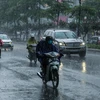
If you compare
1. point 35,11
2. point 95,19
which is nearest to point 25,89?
point 95,19

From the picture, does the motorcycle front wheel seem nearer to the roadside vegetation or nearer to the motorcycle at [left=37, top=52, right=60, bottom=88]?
the motorcycle at [left=37, top=52, right=60, bottom=88]

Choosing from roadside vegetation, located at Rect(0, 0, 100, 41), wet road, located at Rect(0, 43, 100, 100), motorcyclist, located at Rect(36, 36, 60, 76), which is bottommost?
wet road, located at Rect(0, 43, 100, 100)

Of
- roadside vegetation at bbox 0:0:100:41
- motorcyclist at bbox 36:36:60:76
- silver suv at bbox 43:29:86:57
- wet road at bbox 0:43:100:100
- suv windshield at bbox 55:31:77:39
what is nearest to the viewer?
wet road at bbox 0:43:100:100

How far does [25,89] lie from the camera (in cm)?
1180

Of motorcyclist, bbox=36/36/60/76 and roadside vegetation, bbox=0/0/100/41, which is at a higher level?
roadside vegetation, bbox=0/0/100/41

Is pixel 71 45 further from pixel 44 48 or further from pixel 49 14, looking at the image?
pixel 49 14

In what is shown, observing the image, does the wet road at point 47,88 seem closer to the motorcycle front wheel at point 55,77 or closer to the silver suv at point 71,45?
the motorcycle front wheel at point 55,77

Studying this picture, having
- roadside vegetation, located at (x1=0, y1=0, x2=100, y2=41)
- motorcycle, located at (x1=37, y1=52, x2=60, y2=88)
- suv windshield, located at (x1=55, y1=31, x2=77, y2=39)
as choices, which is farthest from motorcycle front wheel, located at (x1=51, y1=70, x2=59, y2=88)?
roadside vegetation, located at (x1=0, y1=0, x2=100, y2=41)

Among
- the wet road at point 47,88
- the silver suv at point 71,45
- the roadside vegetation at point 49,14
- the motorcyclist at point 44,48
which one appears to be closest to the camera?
the wet road at point 47,88

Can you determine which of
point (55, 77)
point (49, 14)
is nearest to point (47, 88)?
point (55, 77)

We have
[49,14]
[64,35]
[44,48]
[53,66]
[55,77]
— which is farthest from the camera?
[49,14]

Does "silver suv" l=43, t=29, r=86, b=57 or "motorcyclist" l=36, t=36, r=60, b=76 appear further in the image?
"silver suv" l=43, t=29, r=86, b=57

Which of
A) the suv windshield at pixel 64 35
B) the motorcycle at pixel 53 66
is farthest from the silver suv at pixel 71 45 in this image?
the motorcycle at pixel 53 66

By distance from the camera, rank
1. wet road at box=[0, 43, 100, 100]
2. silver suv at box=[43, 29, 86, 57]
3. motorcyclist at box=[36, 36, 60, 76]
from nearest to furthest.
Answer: wet road at box=[0, 43, 100, 100] → motorcyclist at box=[36, 36, 60, 76] → silver suv at box=[43, 29, 86, 57]
